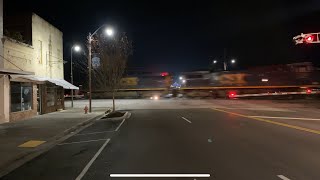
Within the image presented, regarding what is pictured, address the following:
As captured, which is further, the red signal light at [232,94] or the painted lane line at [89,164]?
the red signal light at [232,94]

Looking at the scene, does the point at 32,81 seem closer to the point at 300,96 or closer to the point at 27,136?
the point at 27,136

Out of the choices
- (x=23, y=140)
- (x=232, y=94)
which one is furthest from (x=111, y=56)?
(x=23, y=140)

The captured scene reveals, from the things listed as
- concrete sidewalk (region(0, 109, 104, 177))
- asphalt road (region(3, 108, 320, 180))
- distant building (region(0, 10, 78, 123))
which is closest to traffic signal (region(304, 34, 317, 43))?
asphalt road (region(3, 108, 320, 180))

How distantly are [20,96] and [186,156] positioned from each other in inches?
721

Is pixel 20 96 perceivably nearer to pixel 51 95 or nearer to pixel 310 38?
pixel 51 95

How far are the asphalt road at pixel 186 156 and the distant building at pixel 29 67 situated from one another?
8.89 meters

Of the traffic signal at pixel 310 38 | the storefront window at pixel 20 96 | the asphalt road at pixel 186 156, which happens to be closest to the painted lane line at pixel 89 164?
the asphalt road at pixel 186 156

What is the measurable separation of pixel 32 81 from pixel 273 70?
3743cm

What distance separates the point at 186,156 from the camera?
1179 centimetres

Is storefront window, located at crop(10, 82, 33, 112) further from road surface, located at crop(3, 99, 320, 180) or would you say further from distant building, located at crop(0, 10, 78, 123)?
road surface, located at crop(3, 99, 320, 180)

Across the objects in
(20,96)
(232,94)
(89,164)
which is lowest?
(89,164)

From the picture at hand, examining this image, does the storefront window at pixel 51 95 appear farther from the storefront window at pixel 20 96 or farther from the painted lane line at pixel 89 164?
the painted lane line at pixel 89 164

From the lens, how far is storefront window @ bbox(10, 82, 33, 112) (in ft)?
84.5

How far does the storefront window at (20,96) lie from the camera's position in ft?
84.5
